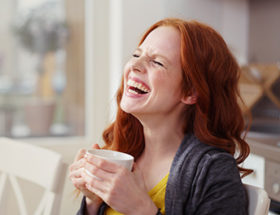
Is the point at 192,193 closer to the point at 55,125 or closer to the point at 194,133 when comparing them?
the point at 194,133

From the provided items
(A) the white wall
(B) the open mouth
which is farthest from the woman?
(A) the white wall

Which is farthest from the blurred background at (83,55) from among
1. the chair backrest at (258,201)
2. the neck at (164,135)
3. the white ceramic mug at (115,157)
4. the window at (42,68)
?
the chair backrest at (258,201)

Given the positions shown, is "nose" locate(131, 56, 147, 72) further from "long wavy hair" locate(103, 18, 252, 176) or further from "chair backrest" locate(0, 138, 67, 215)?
"chair backrest" locate(0, 138, 67, 215)

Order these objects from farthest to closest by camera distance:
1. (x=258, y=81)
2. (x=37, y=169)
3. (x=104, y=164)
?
(x=258, y=81) < (x=37, y=169) < (x=104, y=164)

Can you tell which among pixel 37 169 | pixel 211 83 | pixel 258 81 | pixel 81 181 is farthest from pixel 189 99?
pixel 258 81

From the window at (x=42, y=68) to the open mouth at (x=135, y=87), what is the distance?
5.40ft

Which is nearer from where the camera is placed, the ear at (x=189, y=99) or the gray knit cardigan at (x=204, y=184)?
the gray knit cardigan at (x=204, y=184)

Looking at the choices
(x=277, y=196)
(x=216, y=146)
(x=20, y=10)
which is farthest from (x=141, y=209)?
(x=20, y=10)

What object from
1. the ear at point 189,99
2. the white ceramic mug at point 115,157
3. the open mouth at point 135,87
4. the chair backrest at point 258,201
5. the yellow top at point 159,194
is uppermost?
the open mouth at point 135,87

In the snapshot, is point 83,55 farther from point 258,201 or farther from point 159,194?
point 258,201

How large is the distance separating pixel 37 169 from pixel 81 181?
0.34 m

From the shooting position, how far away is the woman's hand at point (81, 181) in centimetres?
92

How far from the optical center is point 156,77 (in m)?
0.97

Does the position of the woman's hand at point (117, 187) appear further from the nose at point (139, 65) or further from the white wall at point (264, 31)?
the white wall at point (264, 31)
